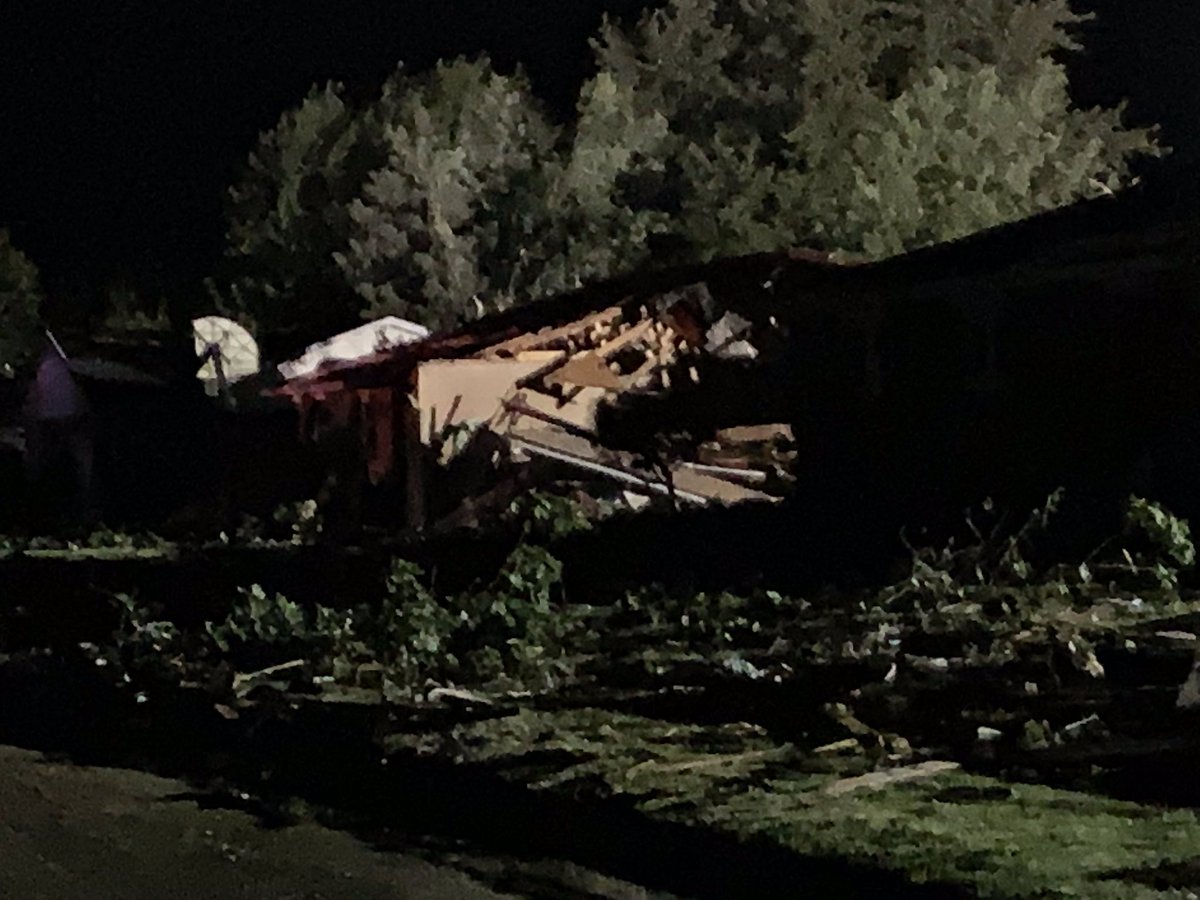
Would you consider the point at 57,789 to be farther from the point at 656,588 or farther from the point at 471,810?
the point at 656,588

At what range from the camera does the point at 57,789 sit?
307 inches

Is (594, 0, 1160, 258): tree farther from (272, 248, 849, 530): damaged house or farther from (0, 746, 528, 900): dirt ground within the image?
(0, 746, 528, 900): dirt ground

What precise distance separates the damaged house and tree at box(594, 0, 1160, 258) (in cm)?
1296

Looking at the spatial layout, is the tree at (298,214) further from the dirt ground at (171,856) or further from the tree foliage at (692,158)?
the dirt ground at (171,856)

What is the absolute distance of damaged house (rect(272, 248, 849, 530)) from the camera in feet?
54.0

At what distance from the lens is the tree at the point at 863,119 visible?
30.9m

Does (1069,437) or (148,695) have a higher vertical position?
(1069,437)

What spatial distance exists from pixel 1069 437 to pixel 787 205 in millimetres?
20112

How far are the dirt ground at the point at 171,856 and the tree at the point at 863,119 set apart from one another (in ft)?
78.2

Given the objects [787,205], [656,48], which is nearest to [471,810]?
[787,205]

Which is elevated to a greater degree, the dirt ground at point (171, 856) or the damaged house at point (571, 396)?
the damaged house at point (571, 396)

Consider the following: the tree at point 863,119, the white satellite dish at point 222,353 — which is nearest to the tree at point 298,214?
the tree at point 863,119

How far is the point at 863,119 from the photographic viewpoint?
33.2m

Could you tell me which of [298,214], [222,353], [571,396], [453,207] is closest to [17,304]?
[298,214]
